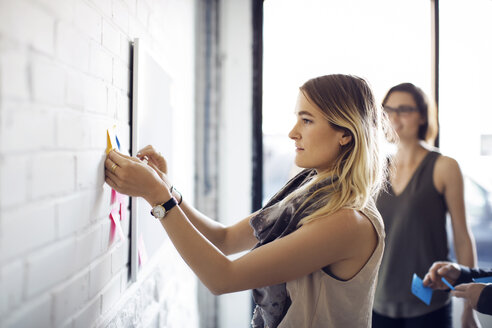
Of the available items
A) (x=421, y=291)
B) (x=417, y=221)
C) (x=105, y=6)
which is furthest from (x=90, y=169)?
(x=417, y=221)

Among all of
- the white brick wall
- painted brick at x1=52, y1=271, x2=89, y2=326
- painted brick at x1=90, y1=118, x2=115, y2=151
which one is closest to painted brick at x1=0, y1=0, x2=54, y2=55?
the white brick wall

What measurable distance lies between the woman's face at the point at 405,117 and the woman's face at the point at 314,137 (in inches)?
35.9

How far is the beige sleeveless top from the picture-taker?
104cm

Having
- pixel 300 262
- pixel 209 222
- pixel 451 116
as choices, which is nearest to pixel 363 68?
pixel 451 116

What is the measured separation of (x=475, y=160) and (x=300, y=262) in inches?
91.2

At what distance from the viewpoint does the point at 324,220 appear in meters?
0.99

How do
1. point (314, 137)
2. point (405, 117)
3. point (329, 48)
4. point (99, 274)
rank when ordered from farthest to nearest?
point (329, 48) < point (405, 117) < point (314, 137) < point (99, 274)

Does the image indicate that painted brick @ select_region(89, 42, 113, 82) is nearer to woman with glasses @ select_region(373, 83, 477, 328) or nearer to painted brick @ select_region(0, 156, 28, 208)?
painted brick @ select_region(0, 156, 28, 208)

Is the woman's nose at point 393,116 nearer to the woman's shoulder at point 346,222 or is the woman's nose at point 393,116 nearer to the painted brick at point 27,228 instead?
the woman's shoulder at point 346,222

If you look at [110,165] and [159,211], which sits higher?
[110,165]

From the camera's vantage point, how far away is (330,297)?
105cm

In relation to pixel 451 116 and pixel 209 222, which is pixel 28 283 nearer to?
pixel 209 222

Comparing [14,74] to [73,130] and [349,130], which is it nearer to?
[73,130]

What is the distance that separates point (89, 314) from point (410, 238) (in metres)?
1.56
